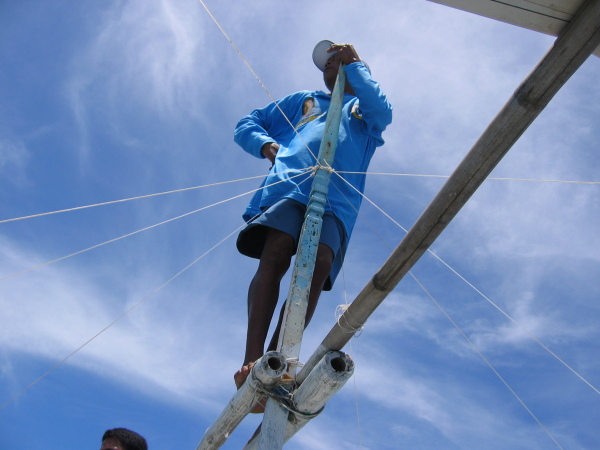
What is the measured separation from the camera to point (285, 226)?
10.5 feet

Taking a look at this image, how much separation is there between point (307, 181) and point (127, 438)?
1813mm

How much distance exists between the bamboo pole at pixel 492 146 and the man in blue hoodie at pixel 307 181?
2.22 ft

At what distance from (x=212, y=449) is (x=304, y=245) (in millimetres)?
1185

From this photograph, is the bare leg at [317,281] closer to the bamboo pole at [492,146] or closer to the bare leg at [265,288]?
the bare leg at [265,288]

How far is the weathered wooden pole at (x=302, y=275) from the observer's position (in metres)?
2.44

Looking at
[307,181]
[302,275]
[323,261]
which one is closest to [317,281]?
[323,261]

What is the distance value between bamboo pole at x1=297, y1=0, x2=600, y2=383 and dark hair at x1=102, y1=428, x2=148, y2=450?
1.02 metres

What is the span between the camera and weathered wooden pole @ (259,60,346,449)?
244cm

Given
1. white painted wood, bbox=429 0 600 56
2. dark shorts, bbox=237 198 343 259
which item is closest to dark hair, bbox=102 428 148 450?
dark shorts, bbox=237 198 343 259

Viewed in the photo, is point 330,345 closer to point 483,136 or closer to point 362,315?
point 362,315

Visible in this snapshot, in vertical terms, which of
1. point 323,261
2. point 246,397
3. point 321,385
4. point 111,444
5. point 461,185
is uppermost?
point 323,261

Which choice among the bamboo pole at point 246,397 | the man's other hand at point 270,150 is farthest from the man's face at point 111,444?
the man's other hand at point 270,150

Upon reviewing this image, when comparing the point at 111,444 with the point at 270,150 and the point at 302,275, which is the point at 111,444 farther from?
the point at 270,150

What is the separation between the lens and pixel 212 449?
2785 millimetres
